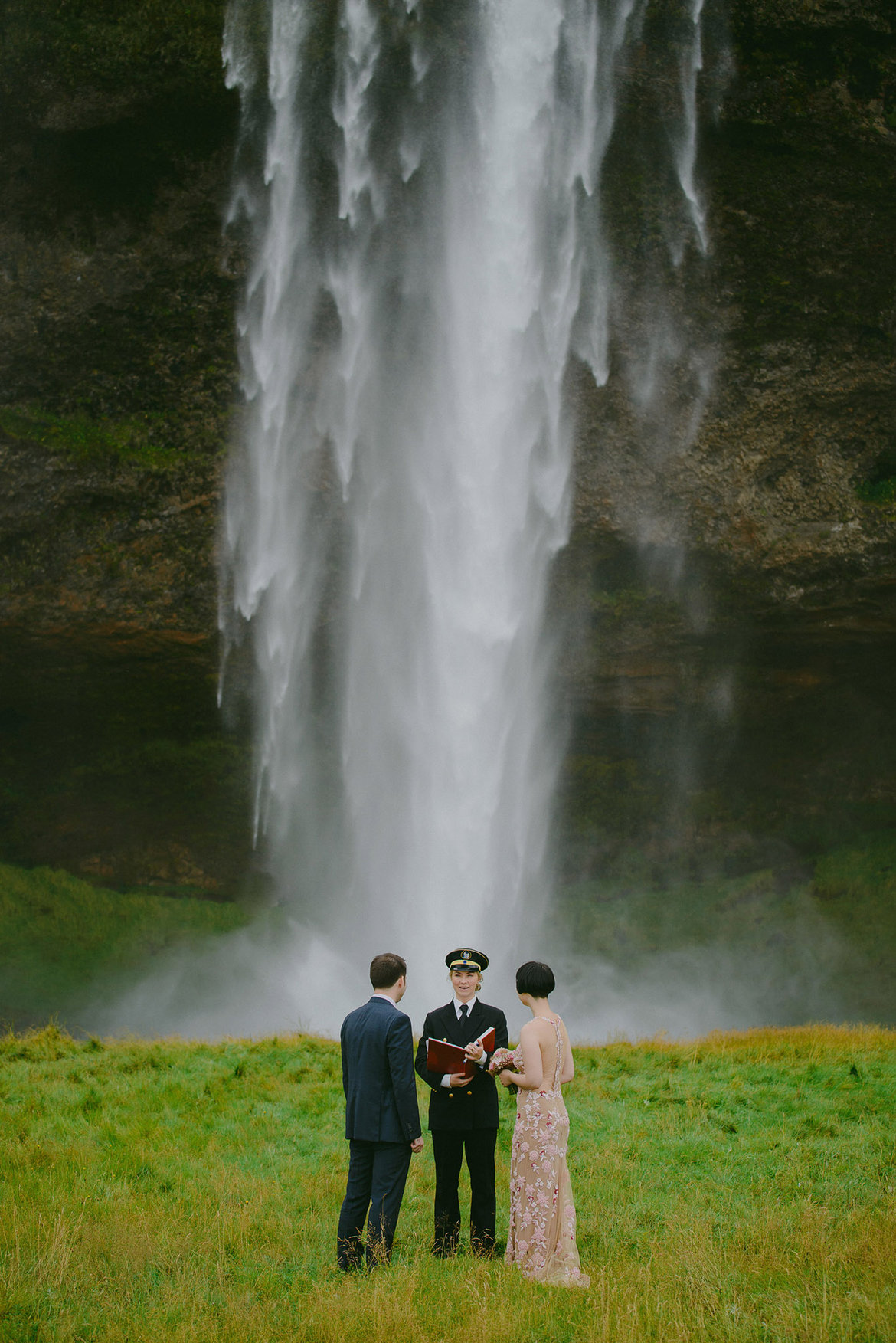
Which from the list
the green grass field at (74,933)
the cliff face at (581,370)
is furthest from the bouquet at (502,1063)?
the green grass field at (74,933)

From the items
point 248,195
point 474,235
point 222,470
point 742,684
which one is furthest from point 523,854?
point 248,195

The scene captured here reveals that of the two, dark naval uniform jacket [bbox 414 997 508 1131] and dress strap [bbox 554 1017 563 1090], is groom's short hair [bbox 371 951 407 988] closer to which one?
dark naval uniform jacket [bbox 414 997 508 1131]

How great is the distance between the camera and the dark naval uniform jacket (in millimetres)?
5027

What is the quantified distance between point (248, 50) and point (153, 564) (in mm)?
9388

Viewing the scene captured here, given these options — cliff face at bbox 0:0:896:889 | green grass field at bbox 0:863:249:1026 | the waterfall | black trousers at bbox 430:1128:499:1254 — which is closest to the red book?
black trousers at bbox 430:1128:499:1254

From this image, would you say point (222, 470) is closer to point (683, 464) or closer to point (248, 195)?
point (248, 195)

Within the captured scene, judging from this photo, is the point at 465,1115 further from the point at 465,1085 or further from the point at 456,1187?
the point at 456,1187

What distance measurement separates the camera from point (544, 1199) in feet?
16.1

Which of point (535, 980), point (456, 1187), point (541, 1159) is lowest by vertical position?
point (456, 1187)

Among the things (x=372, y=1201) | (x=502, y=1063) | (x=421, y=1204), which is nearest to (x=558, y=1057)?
(x=502, y=1063)

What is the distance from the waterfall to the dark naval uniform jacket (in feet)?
42.3

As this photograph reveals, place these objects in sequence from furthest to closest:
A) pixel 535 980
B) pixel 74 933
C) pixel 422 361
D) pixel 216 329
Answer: pixel 74 933 < pixel 422 361 < pixel 216 329 < pixel 535 980

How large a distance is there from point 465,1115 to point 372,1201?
1.88ft

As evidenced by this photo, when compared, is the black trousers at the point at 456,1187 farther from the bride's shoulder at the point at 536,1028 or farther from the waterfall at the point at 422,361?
the waterfall at the point at 422,361
